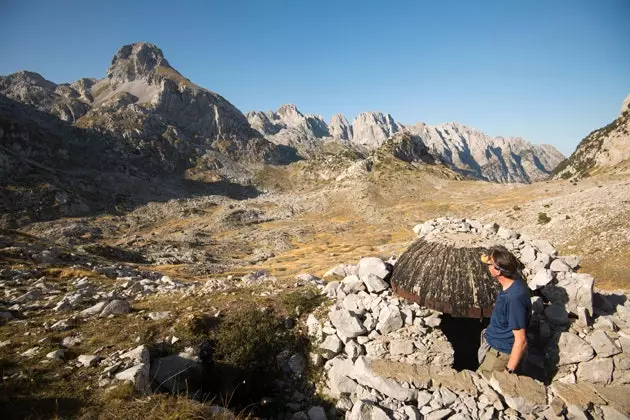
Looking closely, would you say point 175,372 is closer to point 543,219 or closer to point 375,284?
point 375,284

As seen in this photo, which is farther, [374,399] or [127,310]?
[127,310]

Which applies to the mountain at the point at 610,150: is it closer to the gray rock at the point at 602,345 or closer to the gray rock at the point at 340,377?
the gray rock at the point at 602,345

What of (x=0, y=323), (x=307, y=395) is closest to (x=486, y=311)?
(x=307, y=395)

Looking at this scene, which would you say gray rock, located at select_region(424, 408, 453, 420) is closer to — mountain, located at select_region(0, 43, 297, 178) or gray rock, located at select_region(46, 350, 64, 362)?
gray rock, located at select_region(46, 350, 64, 362)

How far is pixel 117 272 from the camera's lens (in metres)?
25.0

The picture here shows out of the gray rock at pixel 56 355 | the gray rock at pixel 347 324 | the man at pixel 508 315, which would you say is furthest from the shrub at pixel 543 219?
the gray rock at pixel 56 355

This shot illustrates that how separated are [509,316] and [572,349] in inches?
206

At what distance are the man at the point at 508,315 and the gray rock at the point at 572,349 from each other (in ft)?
10.5

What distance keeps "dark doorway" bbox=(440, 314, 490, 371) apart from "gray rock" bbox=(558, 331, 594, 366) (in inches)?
92.6

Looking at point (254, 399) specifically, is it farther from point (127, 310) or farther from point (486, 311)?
point (486, 311)

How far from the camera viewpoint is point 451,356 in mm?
10898

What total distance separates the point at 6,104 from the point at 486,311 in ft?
609

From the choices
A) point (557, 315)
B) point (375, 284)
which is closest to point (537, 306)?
point (557, 315)

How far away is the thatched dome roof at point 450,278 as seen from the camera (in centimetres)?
1083
